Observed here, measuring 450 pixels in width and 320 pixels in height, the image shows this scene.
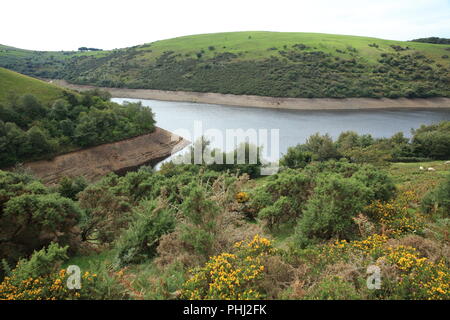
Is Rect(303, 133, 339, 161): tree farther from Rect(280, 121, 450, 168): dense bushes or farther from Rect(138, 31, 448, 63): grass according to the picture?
Rect(138, 31, 448, 63): grass

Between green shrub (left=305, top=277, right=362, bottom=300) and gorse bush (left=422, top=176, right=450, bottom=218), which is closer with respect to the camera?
green shrub (left=305, top=277, right=362, bottom=300)

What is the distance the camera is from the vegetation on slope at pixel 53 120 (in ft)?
91.1

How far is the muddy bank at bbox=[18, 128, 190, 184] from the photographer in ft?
94.3

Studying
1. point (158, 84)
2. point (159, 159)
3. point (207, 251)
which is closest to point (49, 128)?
point (159, 159)

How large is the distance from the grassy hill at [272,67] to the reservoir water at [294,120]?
33.0ft

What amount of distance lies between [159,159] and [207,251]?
32.6 metres

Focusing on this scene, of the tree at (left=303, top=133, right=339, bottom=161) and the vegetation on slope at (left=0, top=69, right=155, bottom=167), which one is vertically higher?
the vegetation on slope at (left=0, top=69, right=155, bottom=167)

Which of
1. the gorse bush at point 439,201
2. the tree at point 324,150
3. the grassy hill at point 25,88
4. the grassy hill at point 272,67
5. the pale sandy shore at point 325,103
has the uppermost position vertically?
the grassy hill at point 272,67

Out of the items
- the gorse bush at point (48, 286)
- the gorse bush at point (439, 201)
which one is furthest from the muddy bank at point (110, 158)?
the gorse bush at point (439, 201)

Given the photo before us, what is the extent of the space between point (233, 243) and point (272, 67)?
267 feet

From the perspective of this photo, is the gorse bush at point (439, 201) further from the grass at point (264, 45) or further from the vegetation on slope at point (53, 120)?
the grass at point (264, 45)

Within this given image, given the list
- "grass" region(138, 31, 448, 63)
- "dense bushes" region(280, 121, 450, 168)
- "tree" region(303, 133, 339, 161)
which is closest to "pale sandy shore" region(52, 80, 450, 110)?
"grass" region(138, 31, 448, 63)

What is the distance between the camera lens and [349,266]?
5.25m

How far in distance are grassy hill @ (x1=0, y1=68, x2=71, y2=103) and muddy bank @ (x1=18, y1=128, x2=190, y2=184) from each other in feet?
34.5
